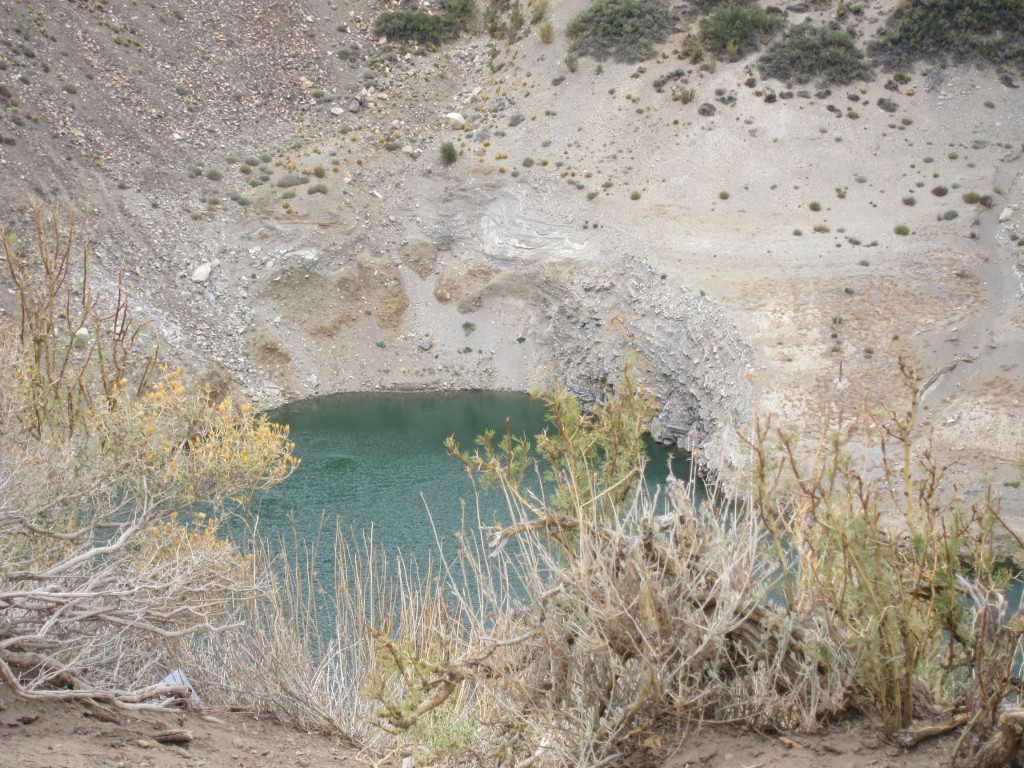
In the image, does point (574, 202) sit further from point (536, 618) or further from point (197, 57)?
point (536, 618)

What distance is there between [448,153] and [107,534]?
33.2 m

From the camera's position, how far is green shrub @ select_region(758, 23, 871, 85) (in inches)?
1881

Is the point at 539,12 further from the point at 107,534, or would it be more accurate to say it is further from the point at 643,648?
the point at 643,648

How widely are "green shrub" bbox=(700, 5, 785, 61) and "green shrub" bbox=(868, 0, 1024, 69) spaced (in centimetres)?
557

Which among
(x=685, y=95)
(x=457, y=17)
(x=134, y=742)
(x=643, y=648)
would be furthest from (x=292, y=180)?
(x=643, y=648)

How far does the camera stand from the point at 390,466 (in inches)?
1344

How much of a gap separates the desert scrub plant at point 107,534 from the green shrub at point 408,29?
41357 millimetres

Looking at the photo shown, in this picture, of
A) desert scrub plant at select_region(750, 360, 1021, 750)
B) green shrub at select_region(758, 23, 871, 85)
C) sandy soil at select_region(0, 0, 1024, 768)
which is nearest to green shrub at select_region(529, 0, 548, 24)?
sandy soil at select_region(0, 0, 1024, 768)

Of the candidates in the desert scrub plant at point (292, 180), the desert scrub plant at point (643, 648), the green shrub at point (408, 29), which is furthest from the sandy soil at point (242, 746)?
the green shrub at point (408, 29)

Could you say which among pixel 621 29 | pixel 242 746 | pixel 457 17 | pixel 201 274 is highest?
pixel 457 17

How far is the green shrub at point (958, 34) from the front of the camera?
47.3 metres

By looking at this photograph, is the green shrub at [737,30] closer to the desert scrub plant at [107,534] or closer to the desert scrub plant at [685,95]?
the desert scrub plant at [685,95]

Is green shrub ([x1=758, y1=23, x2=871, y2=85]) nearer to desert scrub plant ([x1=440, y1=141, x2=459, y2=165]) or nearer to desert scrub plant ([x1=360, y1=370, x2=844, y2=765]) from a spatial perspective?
desert scrub plant ([x1=440, y1=141, x2=459, y2=165])

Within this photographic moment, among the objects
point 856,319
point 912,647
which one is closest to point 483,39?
point 856,319
